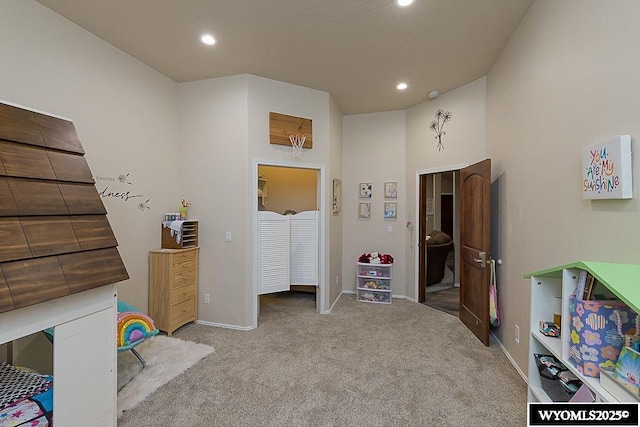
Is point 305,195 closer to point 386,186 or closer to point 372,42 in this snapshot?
point 386,186

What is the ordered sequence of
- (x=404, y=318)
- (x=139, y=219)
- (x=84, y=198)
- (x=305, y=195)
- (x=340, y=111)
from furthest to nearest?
(x=305, y=195)
(x=340, y=111)
(x=404, y=318)
(x=139, y=219)
(x=84, y=198)

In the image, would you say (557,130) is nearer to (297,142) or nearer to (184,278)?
(297,142)

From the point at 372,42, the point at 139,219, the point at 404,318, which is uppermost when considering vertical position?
the point at 372,42

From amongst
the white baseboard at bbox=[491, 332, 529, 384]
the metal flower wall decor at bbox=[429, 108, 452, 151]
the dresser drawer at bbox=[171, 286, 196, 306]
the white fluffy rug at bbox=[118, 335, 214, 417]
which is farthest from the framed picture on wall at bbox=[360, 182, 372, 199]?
the white fluffy rug at bbox=[118, 335, 214, 417]

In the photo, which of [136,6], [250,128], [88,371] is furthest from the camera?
[250,128]

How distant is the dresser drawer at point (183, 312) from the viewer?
10.3ft

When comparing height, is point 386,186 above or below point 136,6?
below

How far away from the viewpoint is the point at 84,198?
5.68ft

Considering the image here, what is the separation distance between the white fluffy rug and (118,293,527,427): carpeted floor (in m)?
0.08

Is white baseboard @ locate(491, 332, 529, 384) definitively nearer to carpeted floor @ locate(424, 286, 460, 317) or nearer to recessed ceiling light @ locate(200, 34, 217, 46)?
carpeted floor @ locate(424, 286, 460, 317)

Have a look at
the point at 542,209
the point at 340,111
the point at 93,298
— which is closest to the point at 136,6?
the point at 93,298

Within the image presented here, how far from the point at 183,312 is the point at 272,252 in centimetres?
120

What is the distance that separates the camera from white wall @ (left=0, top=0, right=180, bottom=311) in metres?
2.14

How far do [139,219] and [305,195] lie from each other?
274 cm
